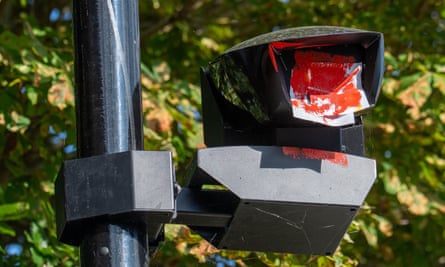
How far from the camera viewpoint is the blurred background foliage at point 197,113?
412 centimetres

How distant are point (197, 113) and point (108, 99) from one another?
2.84 m

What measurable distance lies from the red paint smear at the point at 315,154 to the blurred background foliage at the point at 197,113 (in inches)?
55.1

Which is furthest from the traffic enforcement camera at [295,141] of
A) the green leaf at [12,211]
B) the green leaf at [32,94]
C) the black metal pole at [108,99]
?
the green leaf at [32,94]

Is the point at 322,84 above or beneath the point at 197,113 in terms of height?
above

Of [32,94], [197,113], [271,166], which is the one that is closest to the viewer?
[271,166]

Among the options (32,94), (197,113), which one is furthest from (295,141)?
(197,113)

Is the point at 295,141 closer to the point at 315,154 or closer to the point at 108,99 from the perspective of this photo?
the point at 315,154

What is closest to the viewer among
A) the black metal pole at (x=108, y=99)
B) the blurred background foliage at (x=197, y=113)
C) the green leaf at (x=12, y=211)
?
the black metal pole at (x=108, y=99)

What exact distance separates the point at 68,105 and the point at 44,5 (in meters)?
1.87

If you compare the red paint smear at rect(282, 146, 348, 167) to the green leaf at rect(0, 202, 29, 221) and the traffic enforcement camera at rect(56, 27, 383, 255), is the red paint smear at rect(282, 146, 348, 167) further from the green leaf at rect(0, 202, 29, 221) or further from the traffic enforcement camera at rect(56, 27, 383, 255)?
the green leaf at rect(0, 202, 29, 221)

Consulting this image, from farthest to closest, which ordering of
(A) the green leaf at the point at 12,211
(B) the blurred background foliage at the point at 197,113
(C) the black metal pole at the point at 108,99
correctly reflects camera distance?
(B) the blurred background foliage at the point at 197,113 → (A) the green leaf at the point at 12,211 → (C) the black metal pole at the point at 108,99

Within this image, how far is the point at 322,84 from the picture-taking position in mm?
1964

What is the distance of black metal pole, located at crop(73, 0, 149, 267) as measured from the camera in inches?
73.5

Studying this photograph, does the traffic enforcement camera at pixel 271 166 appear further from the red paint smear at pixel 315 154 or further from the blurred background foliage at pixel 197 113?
the blurred background foliage at pixel 197 113
